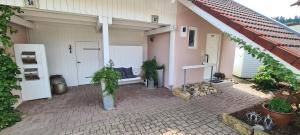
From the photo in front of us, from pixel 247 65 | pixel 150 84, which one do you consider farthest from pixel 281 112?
pixel 247 65

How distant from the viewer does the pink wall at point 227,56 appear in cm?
Answer: 640

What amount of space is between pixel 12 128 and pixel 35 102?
4.79 ft

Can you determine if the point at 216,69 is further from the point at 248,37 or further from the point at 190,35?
the point at 248,37

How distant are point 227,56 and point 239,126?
4343 mm

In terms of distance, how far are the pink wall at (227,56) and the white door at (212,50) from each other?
27 cm

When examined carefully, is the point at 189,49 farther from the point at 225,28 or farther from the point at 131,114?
the point at 131,114

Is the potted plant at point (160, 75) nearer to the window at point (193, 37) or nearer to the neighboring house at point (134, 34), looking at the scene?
the neighboring house at point (134, 34)

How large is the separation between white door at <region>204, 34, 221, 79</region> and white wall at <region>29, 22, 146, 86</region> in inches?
162

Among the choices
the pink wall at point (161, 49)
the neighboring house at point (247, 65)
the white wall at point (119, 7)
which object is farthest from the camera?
the neighboring house at point (247, 65)

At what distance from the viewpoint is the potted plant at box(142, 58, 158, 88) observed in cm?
566

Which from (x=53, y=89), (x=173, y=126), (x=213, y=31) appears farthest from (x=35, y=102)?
(x=213, y=31)

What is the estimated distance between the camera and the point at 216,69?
6508 mm

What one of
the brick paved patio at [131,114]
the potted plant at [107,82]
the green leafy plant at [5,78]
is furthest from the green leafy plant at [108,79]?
the green leafy plant at [5,78]

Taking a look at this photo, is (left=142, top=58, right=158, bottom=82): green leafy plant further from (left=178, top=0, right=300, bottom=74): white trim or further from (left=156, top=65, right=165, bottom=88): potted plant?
(left=178, top=0, right=300, bottom=74): white trim
